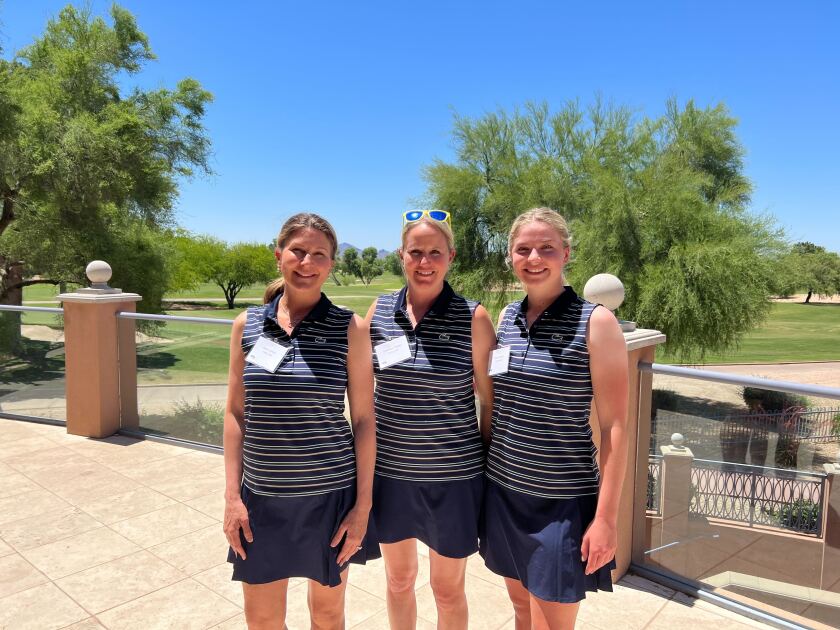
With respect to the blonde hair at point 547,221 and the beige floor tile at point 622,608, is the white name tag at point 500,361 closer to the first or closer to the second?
the blonde hair at point 547,221

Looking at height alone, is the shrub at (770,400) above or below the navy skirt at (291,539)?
above

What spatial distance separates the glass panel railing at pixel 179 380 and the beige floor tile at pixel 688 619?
364 cm

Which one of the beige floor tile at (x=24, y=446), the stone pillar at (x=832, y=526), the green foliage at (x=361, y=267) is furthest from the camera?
the green foliage at (x=361, y=267)

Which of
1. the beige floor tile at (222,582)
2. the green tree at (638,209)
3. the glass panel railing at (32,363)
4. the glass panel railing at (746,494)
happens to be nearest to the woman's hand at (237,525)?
the beige floor tile at (222,582)

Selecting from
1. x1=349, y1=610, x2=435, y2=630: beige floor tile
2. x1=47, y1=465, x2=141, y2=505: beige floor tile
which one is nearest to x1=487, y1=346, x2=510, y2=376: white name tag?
x1=349, y1=610, x2=435, y2=630: beige floor tile

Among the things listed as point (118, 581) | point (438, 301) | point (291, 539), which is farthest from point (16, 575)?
point (438, 301)

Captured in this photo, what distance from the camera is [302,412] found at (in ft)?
5.55

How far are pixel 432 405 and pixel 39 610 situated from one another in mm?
2267

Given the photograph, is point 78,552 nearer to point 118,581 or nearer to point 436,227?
point 118,581

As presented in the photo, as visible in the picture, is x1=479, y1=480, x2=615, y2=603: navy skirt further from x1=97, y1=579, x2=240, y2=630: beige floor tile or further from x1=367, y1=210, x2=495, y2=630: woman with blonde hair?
x1=97, y1=579, x2=240, y2=630: beige floor tile

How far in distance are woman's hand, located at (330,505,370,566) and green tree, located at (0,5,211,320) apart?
45.6 feet

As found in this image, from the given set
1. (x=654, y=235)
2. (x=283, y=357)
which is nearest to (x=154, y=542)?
(x=283, y=357)

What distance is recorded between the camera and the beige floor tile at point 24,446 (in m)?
4.68

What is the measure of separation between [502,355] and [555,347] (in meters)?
0.17
